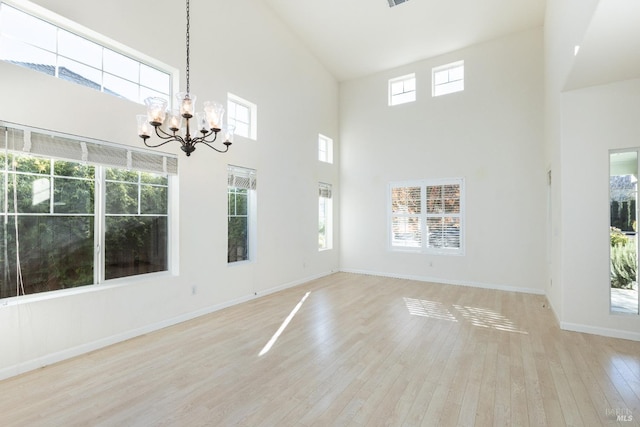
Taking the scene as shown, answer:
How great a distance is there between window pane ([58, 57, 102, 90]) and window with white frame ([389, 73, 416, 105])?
557 centimetres

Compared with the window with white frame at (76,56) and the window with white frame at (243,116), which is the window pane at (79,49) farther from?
the window with white frame at (243,116)

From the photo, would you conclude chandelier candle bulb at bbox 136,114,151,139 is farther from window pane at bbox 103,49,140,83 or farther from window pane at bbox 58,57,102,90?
window pane at bbox 103,49,140,83

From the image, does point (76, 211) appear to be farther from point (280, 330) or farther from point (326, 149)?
point (326, 149)

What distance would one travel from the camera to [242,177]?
480cm

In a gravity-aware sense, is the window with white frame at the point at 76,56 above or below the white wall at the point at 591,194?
above

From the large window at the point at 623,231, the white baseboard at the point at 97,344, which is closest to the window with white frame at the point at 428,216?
the large window at the point at 623,231

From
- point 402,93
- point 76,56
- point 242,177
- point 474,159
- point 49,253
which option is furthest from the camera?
point 402,93

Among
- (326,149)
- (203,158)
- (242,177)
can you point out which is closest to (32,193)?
(203,158)

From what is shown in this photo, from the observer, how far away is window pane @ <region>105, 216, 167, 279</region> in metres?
3.36

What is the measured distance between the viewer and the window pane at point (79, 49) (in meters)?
2.95

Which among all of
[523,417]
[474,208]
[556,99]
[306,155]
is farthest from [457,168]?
[523,417]

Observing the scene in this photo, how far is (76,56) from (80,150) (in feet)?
3.10

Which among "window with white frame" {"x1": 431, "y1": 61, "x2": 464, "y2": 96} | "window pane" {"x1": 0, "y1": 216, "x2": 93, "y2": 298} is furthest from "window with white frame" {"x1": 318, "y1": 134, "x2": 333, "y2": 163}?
"window pane" {"x1": 0, "y1": 216, "x2": 93, "y2": 298}

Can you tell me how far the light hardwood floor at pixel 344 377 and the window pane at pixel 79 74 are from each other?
8.80 ft
